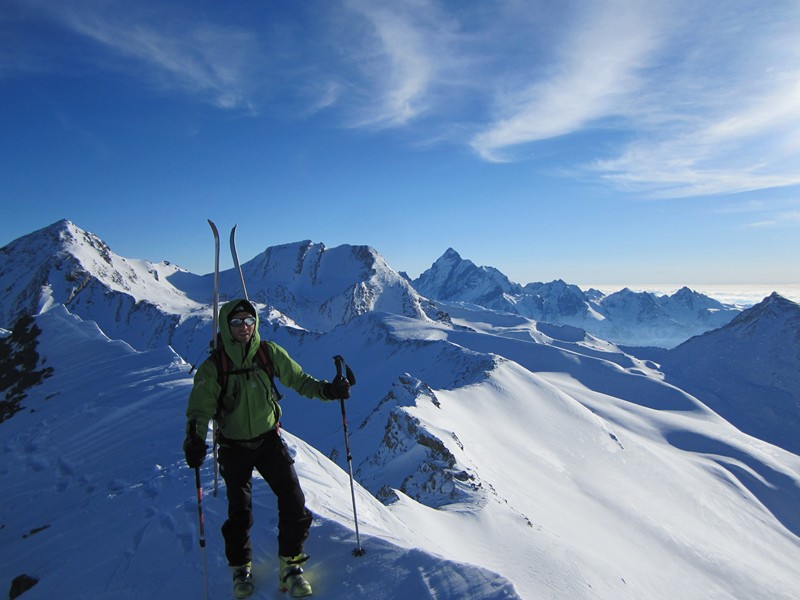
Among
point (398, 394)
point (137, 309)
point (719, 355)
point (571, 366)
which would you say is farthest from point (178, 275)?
point (719, 355)

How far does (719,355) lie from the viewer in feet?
613

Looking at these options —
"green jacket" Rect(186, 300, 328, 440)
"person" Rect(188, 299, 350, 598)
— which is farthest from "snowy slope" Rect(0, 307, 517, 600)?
"green jacket" Rect(186, 300, 328, 440)

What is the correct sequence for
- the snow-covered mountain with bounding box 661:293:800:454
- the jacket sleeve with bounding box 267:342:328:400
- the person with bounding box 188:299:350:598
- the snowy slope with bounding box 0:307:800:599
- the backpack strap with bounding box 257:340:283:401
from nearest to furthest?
1. the person with bounding box 188:299:350:598
2. the backpack strap with bounding box 257:340:283:401
3. the jacket sleeve with bounding box 267:342:328:400
4. the snowy slope with bounding box 0:307:800:599
5. the snow-covered mountain with bounding box 661:293:800:454

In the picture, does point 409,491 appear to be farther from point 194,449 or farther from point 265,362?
point 194,449

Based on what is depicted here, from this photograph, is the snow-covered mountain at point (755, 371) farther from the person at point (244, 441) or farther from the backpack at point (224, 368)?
the backpack at point (224, 368)

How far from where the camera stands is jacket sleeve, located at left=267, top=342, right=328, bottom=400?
607 cm

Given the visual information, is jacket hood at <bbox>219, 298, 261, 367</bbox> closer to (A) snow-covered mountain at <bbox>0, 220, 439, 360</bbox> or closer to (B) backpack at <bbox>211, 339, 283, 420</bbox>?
(B) backpack at <bbox>211, 339, 283, 420</bbox>

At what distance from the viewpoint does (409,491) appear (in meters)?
24.9

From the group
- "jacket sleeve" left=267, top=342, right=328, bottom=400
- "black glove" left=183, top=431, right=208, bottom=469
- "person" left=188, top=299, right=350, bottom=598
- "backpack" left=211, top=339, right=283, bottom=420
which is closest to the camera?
"black glove" left=183, top=431, right=208, bottom=469

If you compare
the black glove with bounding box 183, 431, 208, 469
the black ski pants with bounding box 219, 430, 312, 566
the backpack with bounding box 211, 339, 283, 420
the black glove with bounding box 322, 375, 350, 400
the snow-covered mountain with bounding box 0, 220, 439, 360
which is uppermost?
the snow-covered mountain with bounding box 0, 220, 439, 360

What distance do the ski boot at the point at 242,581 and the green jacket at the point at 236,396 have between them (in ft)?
5.08

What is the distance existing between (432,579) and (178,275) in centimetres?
21135

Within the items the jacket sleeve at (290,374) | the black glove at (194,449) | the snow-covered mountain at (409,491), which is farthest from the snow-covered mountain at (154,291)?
the black glove at (194,449)

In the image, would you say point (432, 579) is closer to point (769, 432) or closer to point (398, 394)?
point (398, 394)
